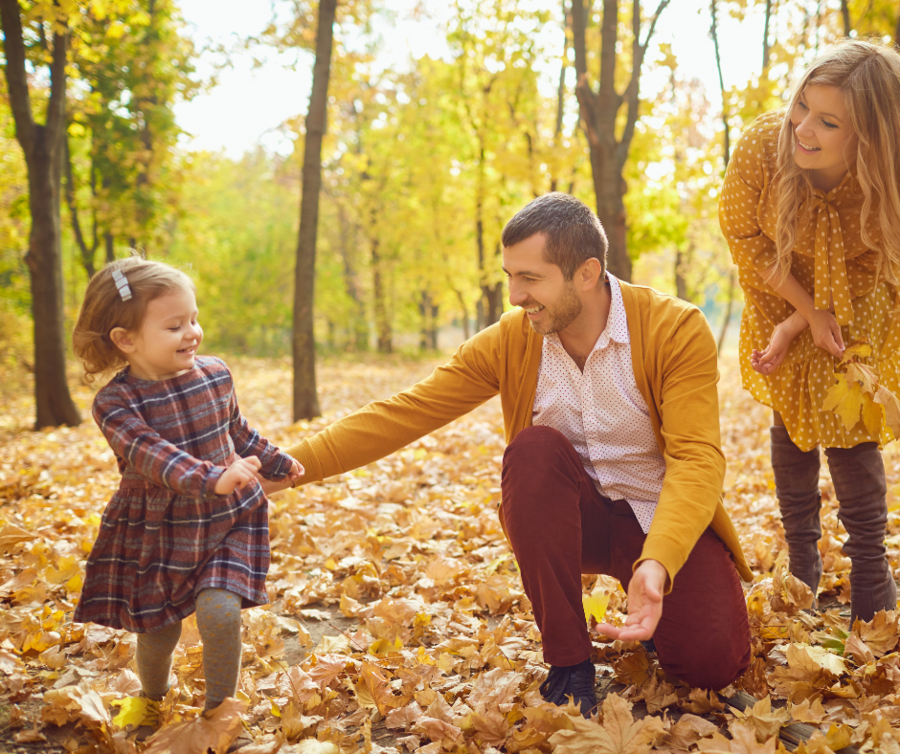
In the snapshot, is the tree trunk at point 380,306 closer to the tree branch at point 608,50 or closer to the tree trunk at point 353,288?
the tree trunk at point 353,288

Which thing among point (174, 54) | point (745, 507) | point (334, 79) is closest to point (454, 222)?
point (174, 54)

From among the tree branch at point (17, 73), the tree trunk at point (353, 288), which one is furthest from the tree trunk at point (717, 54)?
the tree trunk at point (353, 288)

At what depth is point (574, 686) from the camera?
2121 mm

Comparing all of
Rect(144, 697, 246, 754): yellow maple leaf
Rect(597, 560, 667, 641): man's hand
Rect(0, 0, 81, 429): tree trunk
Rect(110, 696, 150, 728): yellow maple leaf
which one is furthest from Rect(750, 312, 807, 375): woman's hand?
Rect(0, 0, 81, 429): tree trunk

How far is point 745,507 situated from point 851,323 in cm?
207

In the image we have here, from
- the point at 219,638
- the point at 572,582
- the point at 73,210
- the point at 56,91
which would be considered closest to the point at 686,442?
the point at 572,582

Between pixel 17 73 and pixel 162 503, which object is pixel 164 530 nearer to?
pixel 162 503

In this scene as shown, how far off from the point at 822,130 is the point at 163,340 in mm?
2113

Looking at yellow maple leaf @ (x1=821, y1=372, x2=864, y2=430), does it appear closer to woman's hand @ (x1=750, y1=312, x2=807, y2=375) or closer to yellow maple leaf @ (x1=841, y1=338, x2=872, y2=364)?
yellow maple leaf @ (x1=841, y1=338, x2=872, y2=364)

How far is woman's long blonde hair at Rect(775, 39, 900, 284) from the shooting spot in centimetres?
203

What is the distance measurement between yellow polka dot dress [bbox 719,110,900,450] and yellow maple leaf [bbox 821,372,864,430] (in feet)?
0.27

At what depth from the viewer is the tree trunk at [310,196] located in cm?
820

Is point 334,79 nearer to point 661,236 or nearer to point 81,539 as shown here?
point 81,539

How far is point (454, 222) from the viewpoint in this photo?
822 inches
